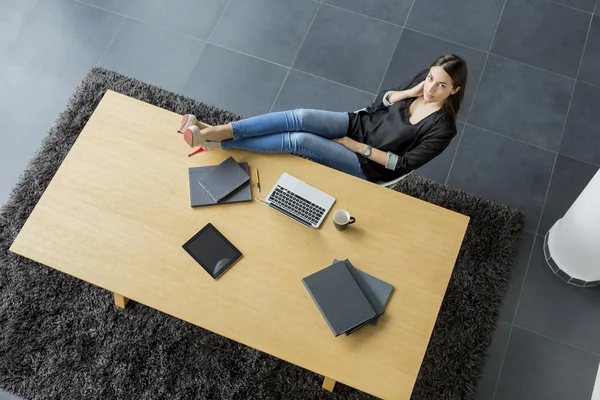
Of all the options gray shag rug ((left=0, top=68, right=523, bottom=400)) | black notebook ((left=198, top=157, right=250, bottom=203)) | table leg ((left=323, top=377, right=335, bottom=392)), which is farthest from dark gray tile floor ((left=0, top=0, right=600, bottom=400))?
table leg ((left=323, top=377, right=335, bottom=392))

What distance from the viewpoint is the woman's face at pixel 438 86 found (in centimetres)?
241

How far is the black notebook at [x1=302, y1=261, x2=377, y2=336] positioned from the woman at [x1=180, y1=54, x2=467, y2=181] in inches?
23.1

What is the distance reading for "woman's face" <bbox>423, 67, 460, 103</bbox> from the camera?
241 cm

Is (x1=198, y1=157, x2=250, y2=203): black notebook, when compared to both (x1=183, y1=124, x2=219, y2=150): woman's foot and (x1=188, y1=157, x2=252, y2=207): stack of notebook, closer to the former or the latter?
(x1=188, y1=157, x2=252, y2=207): stack of notebook

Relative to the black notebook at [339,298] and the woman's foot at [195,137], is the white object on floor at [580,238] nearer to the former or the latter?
the black notebook at [339,298]

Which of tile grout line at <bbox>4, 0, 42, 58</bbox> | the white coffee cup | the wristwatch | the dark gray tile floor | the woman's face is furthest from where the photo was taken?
tile grout line at <bbox>4, 0, 42, 58</bbox>

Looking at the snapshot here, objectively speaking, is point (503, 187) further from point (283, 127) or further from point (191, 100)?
point (191, 100)

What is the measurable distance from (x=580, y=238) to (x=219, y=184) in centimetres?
164

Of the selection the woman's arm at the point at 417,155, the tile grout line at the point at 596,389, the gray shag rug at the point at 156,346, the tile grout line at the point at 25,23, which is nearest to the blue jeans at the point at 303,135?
the woman's arm at the point at 417,155

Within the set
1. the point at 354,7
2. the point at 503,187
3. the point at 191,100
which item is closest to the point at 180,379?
the point at 191,100

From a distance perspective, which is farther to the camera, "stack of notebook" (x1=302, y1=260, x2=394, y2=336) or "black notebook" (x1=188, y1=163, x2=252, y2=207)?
"black notebook" (x1=188, y1=163, x2=252, y2=207)

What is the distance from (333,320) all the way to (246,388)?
82cm

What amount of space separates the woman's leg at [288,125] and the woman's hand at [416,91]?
1.01ft

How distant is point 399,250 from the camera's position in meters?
2.30
